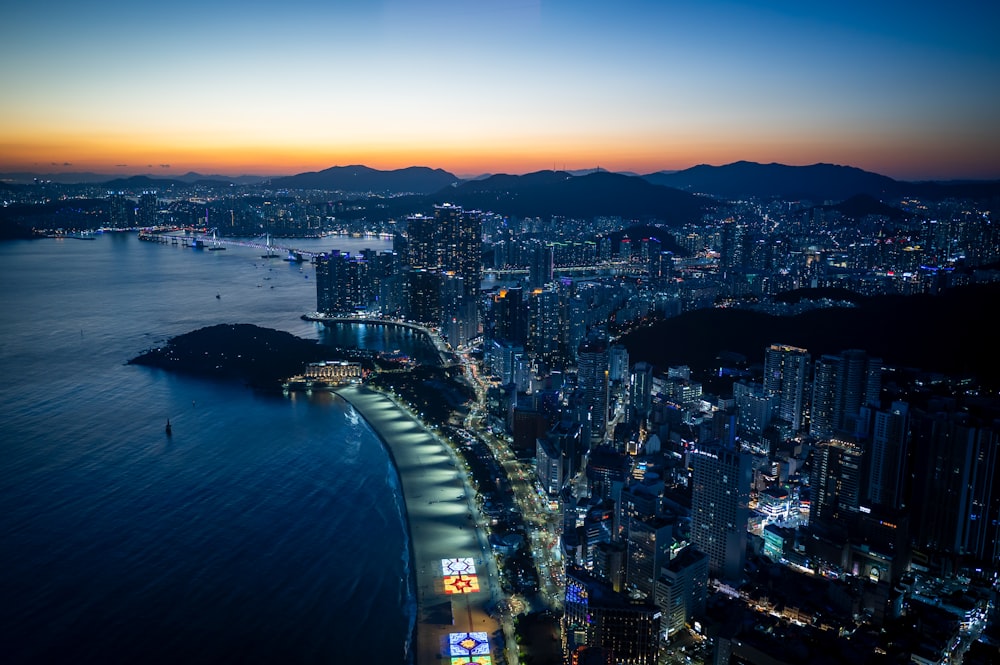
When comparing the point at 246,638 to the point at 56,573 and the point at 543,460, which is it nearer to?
the point at 56,573

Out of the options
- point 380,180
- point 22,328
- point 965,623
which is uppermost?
point 380,180

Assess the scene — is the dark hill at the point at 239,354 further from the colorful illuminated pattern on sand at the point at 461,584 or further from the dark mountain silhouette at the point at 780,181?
the dark mountain silhouette at the point at 780,181

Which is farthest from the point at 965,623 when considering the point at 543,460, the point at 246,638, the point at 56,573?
the point at 56,573

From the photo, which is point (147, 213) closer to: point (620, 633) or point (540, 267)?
point (540, 267)

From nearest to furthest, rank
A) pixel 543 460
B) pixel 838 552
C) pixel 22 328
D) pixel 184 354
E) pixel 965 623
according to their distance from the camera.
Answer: pixel 965 623 → pixel 838 552 → pixel 543 460 → pixel 184 354 → pixel 22 328

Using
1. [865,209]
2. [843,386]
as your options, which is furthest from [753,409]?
[865,209]

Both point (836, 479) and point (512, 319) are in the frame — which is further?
point (512, 319)
